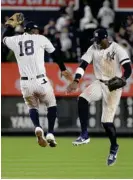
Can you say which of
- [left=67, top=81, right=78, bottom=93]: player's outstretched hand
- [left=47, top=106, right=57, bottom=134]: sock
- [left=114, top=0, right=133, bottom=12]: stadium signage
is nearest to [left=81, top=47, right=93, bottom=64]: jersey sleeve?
[left=67, top=81, right=78, bottom=93]: player's outstretched hand

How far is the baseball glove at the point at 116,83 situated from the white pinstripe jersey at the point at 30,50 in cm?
117

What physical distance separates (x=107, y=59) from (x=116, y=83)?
81cm

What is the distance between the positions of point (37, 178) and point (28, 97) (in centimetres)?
151

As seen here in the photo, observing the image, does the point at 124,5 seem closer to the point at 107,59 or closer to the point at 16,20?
the point at 107,59

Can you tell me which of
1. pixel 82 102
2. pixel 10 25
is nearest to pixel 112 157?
pixel 82 102

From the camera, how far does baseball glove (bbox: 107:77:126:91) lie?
15641mm

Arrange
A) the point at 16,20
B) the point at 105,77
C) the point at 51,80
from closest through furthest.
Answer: the point at 16,20 < the point at 105,77 < the point at 51,80

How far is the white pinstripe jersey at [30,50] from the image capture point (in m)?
15.8

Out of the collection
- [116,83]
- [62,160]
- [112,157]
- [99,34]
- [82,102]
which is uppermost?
[99,34]

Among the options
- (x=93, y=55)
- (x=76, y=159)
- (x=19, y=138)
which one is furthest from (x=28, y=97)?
(x=19, y=138)

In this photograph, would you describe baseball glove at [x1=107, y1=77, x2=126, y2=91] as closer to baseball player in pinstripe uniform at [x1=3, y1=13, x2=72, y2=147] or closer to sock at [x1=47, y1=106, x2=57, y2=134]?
baseball player in pinstripe uniform at [x1=3, y1=13, x2=72, y2=147]

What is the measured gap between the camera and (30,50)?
51.5 feet

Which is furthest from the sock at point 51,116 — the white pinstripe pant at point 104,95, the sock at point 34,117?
the white pinstripe pant at point 104,95

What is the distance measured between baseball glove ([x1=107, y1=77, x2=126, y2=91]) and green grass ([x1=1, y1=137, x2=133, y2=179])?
1.60 meters
